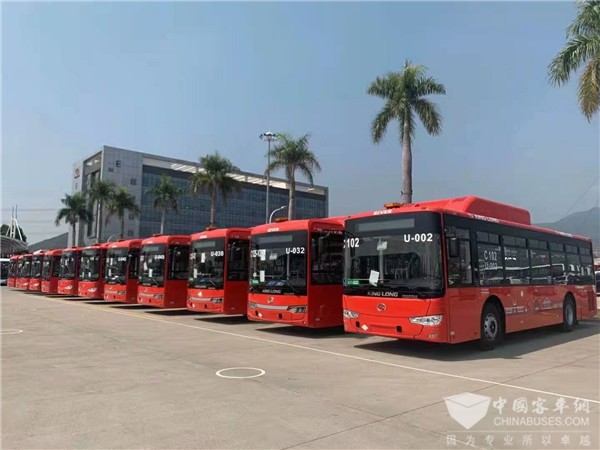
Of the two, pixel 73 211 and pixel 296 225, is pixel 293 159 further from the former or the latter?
pixel 73 211

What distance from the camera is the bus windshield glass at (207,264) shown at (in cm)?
1675

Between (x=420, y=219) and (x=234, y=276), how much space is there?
819 centimetres

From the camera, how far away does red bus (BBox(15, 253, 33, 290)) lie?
1542 inches

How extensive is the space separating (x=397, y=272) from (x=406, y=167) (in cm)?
1652

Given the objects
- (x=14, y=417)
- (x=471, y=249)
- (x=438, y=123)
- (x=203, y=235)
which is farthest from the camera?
(x=438, y=123)

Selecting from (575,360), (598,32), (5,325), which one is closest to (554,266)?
(575,360)

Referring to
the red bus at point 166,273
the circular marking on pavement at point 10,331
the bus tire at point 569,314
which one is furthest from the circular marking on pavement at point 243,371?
the red bus at point 166,273

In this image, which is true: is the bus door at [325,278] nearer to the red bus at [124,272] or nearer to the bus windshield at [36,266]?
the red bus at [124,272]

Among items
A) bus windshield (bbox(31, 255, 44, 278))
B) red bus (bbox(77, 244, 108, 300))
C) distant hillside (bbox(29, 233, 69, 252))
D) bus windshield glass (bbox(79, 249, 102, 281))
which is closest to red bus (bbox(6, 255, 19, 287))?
bus windshield (bbox(31, 255, 44, 278))

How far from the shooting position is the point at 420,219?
33.6 feet

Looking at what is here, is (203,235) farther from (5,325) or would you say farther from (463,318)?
(463,318)

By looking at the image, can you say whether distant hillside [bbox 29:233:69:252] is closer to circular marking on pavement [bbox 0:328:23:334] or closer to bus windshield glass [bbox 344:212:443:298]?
circular marking on pavement [bbox 0:328:23:334]

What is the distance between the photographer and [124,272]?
23406mm

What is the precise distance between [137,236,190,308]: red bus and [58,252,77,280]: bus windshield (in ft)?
39.6
